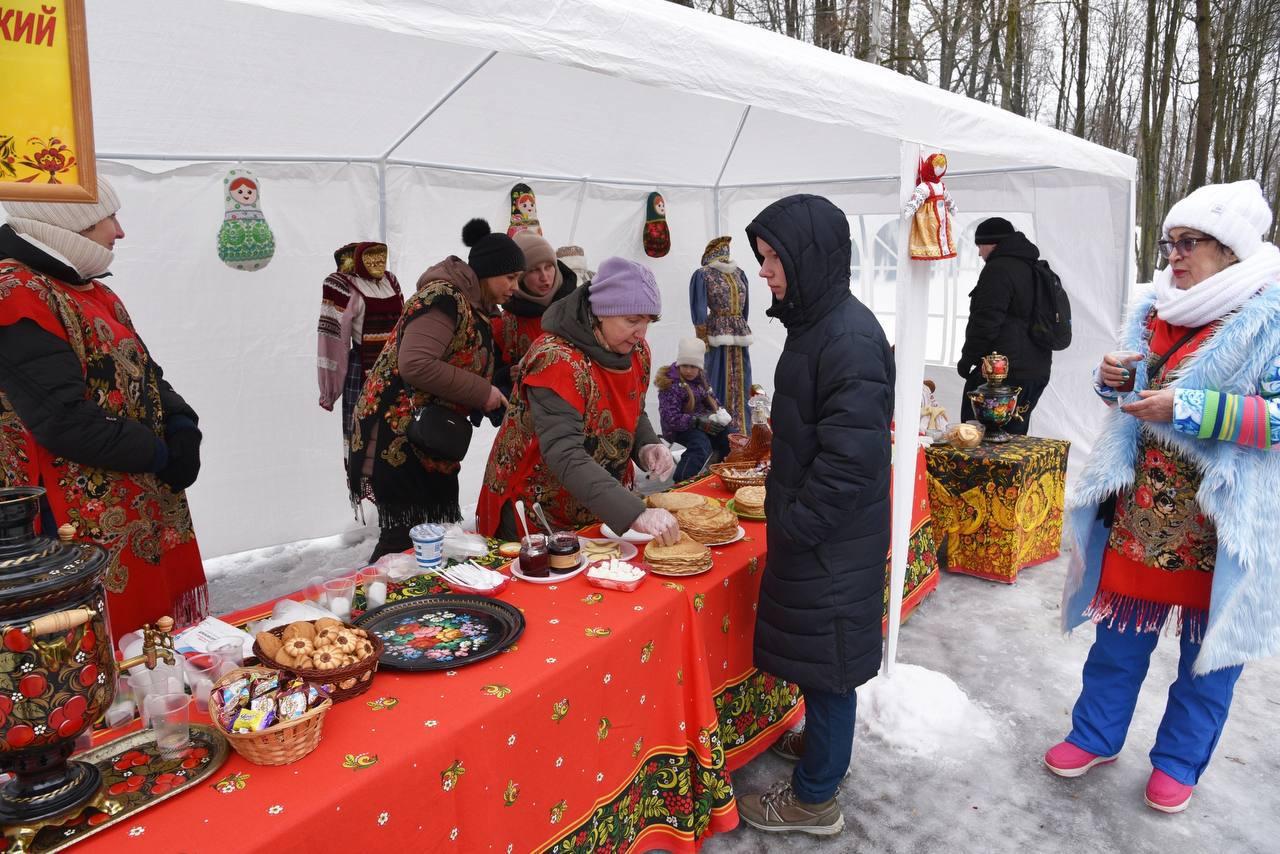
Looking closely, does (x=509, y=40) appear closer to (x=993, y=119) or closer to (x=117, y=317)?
(x=117, y=317)

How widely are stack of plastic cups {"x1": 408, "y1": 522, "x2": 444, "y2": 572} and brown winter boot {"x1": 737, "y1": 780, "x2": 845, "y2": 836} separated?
1184 millimetres

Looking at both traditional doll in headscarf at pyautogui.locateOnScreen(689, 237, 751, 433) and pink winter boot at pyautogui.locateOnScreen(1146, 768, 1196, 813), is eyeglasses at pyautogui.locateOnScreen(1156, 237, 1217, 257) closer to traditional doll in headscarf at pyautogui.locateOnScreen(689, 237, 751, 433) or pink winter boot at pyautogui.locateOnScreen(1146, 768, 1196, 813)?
pink winter boot at pyautogui.locateOnScreen(1146, 768, 1196, 813)

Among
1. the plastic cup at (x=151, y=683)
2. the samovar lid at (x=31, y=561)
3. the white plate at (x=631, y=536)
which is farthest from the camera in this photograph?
the white plate at (x=631, y=536)

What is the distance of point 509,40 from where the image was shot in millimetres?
2008

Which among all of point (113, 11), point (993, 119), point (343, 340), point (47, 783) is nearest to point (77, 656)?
point (47, 783)

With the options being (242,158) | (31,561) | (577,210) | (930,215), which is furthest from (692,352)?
(31,561)

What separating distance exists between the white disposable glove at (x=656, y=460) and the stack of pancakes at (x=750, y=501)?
0.88ft

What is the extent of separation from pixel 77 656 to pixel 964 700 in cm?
287

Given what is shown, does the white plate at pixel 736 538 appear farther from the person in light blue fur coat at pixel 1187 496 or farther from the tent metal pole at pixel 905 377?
the person in light blue fur coat at pixel 1187 496

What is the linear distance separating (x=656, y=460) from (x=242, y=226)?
281 cm

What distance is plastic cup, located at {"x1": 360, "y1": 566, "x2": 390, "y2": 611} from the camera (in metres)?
1.96

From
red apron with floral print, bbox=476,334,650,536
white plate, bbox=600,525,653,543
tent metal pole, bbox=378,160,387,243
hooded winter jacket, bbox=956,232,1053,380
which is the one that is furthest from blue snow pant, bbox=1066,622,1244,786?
tent metal pole, bbox=378,160,387,243

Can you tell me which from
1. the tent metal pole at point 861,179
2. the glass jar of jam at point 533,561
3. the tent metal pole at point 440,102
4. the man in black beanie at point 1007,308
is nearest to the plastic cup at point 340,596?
the glass jar of jam at point 533,561

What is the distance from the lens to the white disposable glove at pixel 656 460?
2.71 m
